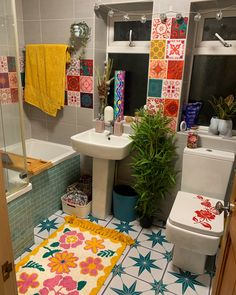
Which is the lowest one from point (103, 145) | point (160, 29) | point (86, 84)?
point (103, 145)

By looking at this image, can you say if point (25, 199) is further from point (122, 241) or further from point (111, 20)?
point (111, 20)

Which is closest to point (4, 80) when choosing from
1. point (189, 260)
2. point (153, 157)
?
point (153, 157)

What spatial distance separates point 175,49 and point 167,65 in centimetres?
14

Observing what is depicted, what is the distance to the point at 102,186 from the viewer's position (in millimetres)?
2418

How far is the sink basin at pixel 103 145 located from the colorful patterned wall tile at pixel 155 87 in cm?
48

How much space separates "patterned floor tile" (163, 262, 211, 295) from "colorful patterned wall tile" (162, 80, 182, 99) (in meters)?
1.45

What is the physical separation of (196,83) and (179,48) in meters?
0.43

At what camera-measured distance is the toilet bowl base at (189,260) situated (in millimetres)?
1834

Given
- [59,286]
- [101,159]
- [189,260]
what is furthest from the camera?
[101,159]

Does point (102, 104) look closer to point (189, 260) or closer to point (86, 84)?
point (86, 84)

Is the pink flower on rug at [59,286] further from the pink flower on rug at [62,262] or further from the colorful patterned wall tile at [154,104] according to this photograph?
the colorful patterned wall tile at [154,104]

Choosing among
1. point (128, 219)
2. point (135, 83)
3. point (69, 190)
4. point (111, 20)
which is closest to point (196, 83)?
point (135, 83)

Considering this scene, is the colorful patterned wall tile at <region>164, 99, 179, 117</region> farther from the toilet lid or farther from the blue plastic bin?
the blue plastic bin

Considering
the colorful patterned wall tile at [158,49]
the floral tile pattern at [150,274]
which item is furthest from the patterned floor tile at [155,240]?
the colorful patterned wall tile at [158,49]
